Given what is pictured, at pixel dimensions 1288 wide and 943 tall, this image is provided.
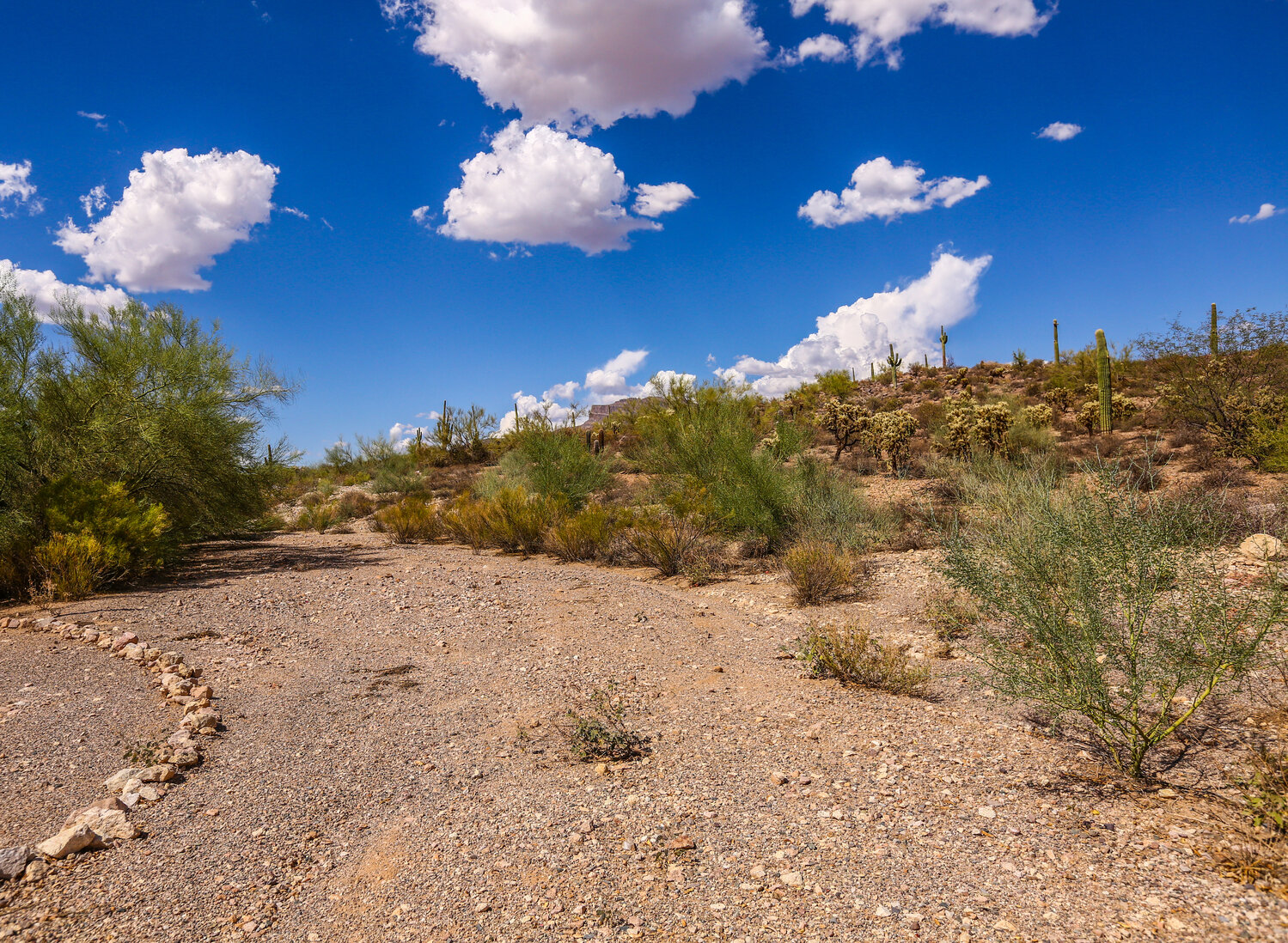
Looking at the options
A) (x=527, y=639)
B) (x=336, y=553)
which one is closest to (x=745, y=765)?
(x=527, y=639)

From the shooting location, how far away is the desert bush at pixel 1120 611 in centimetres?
370

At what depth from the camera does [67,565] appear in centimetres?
859

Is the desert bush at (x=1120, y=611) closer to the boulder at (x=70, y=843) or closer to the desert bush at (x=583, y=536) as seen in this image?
the boulder at (x=70, y=843)

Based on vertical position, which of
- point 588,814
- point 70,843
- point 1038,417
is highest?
point 1038,417

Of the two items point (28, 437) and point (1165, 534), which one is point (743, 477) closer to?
point (1165, 534)

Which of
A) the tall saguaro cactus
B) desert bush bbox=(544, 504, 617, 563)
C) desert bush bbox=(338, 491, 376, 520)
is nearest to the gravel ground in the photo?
desert bush bbox=(544, 504, 617, 563)

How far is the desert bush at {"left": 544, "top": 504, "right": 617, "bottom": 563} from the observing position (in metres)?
12.6

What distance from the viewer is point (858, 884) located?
119 inches

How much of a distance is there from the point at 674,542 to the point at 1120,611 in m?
7.69

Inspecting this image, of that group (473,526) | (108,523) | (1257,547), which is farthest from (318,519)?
(1257,547)

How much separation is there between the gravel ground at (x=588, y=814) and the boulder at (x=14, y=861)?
8cm

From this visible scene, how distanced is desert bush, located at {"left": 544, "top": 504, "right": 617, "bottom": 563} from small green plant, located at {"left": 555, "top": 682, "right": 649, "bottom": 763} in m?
7.25

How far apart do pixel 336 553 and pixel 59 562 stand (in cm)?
511

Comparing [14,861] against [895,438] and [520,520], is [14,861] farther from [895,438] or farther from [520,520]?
[895,438]
